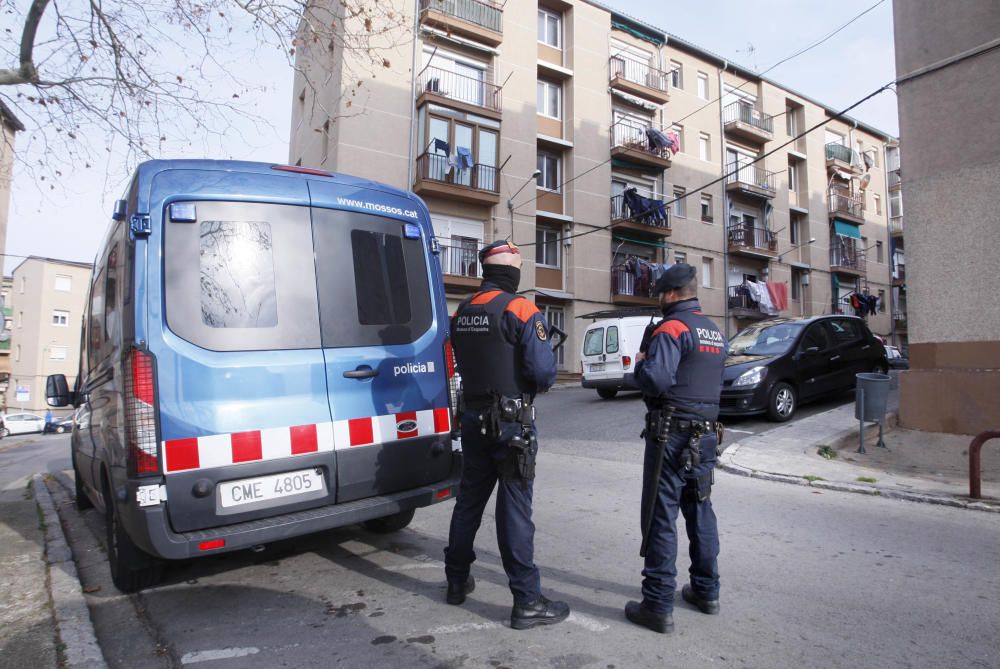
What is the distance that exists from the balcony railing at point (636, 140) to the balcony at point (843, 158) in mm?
13247

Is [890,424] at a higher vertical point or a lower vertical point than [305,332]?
lower

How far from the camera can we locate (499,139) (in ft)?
71.8

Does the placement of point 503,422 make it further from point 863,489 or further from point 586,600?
point 863,489

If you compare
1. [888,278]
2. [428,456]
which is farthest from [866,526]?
[888,278]

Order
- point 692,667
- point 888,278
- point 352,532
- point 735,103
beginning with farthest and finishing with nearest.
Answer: point 888,278 → point 735,103 → point 352,532 → point 692,667

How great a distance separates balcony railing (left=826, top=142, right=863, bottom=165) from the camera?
33.5m

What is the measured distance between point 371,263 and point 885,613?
11.4 feet

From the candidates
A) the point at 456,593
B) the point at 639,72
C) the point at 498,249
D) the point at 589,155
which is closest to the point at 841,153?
the point at 639,72

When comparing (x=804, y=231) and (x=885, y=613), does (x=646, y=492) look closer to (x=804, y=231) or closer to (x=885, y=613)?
(x=885, y=613)

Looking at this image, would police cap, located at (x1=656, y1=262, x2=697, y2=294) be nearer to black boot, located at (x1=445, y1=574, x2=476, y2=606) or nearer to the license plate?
black boot, located at (x1=445, y1=574, x2=476, y2=606)

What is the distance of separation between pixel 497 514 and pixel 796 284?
108 ft

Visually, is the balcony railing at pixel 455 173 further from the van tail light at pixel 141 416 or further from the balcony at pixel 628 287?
the van tail light at pixel 141 416

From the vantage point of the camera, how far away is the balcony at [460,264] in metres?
20.4

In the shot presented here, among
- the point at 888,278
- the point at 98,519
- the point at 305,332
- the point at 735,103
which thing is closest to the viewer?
the point at 305,332
